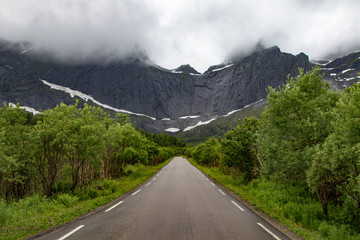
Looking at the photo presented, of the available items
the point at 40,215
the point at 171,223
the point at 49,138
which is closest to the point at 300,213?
the point at 171,223

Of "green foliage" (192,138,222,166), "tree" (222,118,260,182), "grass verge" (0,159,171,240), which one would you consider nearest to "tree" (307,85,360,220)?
"tree" (222,118,260,182)

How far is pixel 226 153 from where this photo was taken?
56.4 ft

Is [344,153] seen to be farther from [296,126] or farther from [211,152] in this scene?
[211,152]

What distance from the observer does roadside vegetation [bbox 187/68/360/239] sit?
6949 millimetres

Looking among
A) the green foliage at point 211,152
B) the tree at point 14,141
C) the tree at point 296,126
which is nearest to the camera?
the tree at point 296,126

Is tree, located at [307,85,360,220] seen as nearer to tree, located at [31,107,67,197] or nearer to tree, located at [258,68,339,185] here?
tree, located at [258,68,339,185]

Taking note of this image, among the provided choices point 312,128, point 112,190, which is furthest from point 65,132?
point 312,128

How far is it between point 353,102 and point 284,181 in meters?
4.62

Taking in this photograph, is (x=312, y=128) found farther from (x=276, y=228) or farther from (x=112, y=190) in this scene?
(x=112, y=190)

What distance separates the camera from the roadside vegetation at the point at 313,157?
695cm

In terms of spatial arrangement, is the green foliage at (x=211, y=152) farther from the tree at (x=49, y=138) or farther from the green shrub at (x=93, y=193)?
the tree at (x=49, y=138)

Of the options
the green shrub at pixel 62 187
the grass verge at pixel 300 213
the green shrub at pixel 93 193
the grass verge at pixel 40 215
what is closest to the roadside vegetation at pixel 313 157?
the grass verge at pixel 300 213

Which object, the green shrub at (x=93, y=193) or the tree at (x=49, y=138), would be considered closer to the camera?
the tree at (x=49, y=138)

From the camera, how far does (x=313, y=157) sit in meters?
8.52
